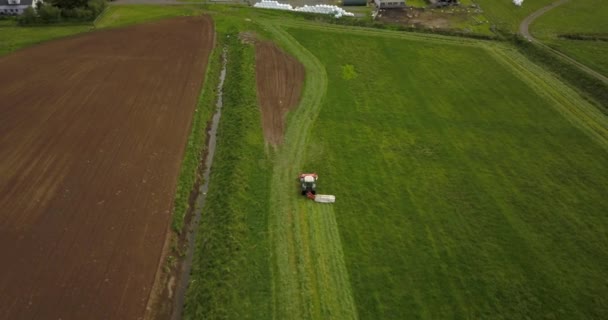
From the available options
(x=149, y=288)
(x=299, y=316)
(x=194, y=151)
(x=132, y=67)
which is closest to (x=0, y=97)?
(x=132, y=67)

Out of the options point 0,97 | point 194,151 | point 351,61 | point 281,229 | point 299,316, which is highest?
point 351,61

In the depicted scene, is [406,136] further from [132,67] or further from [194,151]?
[132,67]

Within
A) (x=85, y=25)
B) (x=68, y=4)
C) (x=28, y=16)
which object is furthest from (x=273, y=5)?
(x=28, y=16)

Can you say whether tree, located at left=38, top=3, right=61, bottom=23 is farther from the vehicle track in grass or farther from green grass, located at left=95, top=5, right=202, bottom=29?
the vehicle track in grass

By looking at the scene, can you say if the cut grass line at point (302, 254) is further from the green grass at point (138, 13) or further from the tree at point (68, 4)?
the tree at point (68, 4)

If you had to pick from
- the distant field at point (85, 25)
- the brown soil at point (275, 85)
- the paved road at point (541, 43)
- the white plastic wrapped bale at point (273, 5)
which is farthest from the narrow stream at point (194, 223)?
the paved road at point (541, 43)

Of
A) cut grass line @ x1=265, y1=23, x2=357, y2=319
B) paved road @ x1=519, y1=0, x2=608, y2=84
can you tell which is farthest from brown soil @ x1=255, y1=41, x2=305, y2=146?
paved road @ x1=519, y1=0, x2=608, y2=84

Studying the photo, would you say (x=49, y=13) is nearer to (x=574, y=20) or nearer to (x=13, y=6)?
(x=13, y=6)
